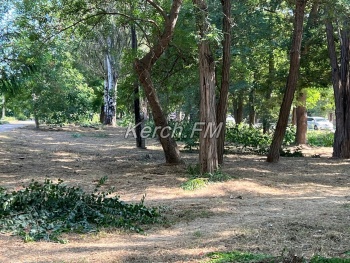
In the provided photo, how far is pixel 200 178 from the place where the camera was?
1129cm

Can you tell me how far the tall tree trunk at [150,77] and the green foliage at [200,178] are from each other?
1.67 m

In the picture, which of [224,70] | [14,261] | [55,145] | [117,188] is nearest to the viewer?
[14,261]

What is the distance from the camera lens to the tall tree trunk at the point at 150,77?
12.0m

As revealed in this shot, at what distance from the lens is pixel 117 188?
10.8 metres

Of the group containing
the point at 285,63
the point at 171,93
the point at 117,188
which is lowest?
the point at 117,188

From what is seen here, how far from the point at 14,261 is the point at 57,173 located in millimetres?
8143

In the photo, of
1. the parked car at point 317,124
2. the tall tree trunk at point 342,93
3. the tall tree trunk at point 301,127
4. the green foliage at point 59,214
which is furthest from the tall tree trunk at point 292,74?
the parked car at point 317,124

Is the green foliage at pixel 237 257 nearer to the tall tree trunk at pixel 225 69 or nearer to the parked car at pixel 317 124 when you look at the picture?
the tall tree trunk at pixel 225 69

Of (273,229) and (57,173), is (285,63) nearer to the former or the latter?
(57,173)

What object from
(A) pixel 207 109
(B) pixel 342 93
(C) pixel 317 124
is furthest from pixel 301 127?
(C) pixel 317 124

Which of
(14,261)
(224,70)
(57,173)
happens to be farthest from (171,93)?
(14,261)

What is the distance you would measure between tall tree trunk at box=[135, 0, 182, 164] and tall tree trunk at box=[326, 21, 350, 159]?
6.88m

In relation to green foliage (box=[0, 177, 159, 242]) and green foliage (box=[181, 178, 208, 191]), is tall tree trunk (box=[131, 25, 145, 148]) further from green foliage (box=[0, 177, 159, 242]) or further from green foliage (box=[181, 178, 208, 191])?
green foliage (box=[0, 177, 159, 242])

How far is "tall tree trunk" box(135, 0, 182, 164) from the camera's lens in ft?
39.4
